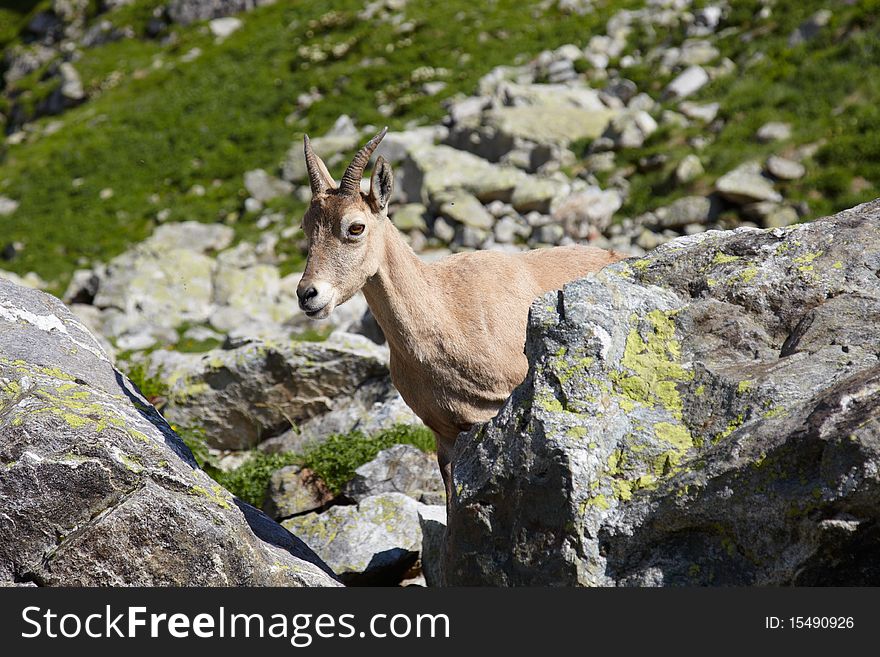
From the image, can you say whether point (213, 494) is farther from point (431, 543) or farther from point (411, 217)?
point (411, 217)

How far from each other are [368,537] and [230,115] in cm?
2879

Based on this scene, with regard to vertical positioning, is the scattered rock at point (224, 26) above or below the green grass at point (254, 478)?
below

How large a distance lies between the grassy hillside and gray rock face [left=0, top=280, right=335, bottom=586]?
1702 cm

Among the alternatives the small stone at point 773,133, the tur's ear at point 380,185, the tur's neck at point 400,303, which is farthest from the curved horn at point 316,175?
the small stone at point 773,133

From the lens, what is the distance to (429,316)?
8883 mm

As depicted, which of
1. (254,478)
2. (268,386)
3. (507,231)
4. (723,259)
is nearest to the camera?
(723,259)

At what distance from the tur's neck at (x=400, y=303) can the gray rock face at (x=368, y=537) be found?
6.62 ft

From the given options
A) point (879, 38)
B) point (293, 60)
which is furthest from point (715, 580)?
point (293, 60)

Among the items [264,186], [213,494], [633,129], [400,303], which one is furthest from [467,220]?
[213,494]

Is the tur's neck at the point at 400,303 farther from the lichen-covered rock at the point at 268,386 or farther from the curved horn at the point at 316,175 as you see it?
the lichen-covered rock at the point at 268,386

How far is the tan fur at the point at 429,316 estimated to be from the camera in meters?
8.51

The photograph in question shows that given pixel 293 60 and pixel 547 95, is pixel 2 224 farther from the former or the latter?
pixel 547 95

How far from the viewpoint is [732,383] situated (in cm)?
594

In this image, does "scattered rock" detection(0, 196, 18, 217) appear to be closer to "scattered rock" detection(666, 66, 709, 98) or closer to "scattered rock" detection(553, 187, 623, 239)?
"scattered rock" detection(553, 187, 623, 239)
